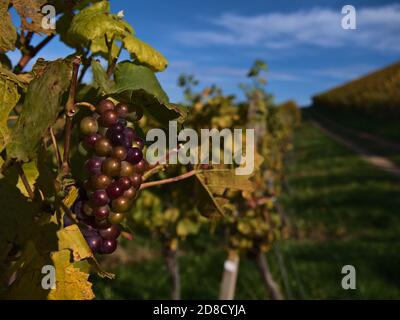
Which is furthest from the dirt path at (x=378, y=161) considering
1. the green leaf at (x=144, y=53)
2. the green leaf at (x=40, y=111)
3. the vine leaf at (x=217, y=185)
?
the green leaf at (x=40, y=111)

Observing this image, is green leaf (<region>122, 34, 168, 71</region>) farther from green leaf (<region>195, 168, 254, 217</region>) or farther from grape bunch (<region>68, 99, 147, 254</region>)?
green leaf (<region>195, 168, 254, 217</region>)

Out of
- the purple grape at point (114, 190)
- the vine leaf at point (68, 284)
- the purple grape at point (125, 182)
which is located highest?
the purple grape at point (125, 182)

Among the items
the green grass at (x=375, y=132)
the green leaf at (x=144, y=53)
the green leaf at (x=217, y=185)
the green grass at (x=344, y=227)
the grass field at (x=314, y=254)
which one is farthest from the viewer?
the green grass at (x=375, y=132)

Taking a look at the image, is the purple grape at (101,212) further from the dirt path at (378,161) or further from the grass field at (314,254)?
the dirt path at (378,161)

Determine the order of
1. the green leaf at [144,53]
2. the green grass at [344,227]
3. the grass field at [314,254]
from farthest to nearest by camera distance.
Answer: the green grass at [344,227]
the grass field at [314,254]
the green leaf at [144,53]

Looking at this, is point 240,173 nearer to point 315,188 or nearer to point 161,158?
point 161,158

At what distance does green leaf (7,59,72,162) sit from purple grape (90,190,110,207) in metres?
0.21

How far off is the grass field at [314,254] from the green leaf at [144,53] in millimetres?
2145

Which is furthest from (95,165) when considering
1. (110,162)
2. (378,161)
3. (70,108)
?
(378,161)

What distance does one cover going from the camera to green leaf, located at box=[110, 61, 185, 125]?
1.34m

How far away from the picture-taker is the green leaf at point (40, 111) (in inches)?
47.1
